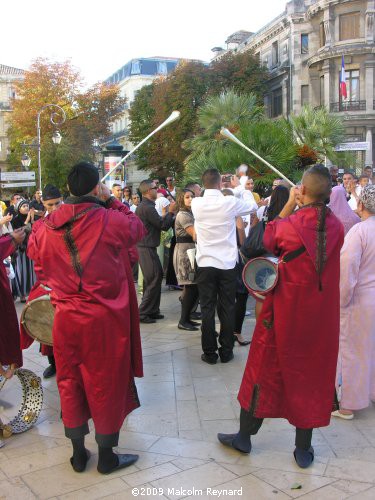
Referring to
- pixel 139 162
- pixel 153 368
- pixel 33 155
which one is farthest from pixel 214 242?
pixel 139 162

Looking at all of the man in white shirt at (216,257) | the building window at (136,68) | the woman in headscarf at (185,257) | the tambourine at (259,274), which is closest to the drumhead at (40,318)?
the tambourine at (259,274)

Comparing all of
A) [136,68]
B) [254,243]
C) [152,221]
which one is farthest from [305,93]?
[254,243]

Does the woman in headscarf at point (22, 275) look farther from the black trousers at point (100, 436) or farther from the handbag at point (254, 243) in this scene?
the black trousers at point (100, 436)

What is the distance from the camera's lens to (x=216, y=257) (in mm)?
5633

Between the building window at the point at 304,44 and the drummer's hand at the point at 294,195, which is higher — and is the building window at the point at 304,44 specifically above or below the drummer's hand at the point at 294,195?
above

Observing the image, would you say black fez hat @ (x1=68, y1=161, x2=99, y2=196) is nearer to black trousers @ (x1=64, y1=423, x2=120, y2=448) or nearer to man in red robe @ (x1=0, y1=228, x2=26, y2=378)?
man in red robe @ (x1=0, y1=228, x2=26, y2=378)

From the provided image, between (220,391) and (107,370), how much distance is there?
1846 mm

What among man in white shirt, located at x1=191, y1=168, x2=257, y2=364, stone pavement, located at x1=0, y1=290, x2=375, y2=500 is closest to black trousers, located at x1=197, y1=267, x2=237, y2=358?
man in white shirt, located at x1=191, y1=168, x2=257, y2=364

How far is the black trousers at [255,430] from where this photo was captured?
3531mm

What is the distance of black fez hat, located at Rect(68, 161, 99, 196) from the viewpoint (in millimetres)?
3414

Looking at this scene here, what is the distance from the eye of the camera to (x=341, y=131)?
628 inches

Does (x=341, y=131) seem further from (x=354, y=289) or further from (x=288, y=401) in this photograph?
(x=288, y=401)

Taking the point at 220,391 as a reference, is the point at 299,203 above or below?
above

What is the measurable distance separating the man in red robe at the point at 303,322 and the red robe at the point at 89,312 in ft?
2.93
